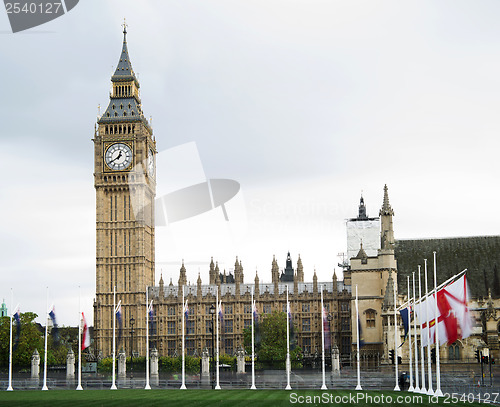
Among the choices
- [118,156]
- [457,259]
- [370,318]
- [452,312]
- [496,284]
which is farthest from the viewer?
[118,156]

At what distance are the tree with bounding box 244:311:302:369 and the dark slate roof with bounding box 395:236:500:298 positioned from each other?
41.5 ft

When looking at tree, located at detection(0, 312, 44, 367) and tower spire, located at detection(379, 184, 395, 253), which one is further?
tower spire, located at detection(379, 184, 395, 253)

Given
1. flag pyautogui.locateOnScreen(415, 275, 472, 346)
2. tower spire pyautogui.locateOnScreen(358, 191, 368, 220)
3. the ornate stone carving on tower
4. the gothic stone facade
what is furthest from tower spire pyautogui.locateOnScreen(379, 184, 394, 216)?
flag pyautogui.locateOnScreen(415, 275, 472, 346)

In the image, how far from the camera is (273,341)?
8694cm

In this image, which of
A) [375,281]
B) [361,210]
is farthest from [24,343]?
[361,210]

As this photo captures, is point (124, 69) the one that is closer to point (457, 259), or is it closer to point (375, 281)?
point (375, 281)

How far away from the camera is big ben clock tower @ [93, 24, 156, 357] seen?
10069 centimetres

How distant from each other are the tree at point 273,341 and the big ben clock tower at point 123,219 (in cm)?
1737

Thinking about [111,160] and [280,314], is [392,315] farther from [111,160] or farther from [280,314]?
[111,160]

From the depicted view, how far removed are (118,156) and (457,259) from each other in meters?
43.2

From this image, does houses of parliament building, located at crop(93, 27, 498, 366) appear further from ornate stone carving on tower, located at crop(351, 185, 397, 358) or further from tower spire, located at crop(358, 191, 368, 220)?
tower spire, located at crop(358, 191, 368, 220)

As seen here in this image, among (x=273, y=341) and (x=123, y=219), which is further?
(x=123, y=219)

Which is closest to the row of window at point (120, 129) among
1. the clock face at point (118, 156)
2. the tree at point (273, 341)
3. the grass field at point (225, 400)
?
the clock face at point (118, 156)

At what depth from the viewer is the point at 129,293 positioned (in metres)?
102
